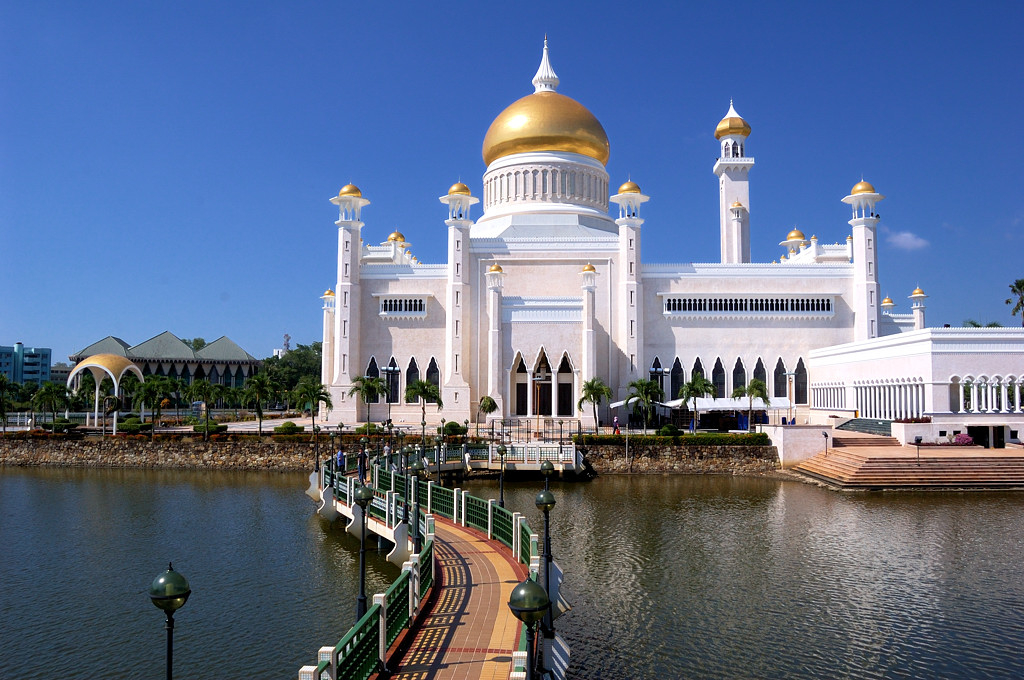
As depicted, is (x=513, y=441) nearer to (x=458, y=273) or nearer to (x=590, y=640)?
(x=458, y=273)

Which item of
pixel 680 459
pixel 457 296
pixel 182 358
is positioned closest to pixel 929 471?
pixel 680 459

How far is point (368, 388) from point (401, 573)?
29019 mm

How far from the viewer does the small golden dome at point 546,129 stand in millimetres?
48531

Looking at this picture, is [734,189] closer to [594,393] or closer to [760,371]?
[760,371]

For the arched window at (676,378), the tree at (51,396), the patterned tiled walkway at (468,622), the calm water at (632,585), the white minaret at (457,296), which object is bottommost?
the calm water at (632,585)

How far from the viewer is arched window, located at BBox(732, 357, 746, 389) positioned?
44.3 meters

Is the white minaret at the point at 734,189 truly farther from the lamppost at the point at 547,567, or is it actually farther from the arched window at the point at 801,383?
the lamppost at the point at 547,567

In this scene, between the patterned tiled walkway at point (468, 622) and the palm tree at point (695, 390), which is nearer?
the patterned tiled walkway at point (468, 622)

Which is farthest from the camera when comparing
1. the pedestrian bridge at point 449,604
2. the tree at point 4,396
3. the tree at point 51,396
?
the tree at point 51,396

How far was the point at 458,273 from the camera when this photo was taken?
44.7m

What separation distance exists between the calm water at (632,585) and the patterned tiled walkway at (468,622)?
139 centimetres

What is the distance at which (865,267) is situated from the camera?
145ft

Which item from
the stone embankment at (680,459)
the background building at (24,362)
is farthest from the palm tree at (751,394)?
the background building at (24,362)

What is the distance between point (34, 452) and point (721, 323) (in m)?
35.2
